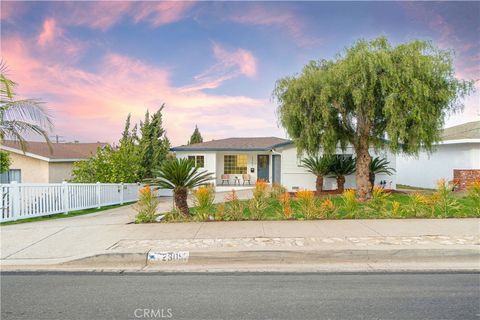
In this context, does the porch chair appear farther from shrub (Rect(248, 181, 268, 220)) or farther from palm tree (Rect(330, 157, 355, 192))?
shrub (Rect(248, 181, 268, 220))

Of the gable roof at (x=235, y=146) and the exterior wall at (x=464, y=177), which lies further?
the gable roof at (x=235, y=146)

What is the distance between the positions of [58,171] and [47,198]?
36.9 feet

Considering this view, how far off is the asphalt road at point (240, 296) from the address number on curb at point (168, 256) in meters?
0.69

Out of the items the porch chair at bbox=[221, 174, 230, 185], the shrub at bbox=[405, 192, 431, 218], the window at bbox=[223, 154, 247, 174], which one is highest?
the window at bbox=[223, 154, 247, 174]

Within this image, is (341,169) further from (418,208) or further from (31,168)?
(31,168)

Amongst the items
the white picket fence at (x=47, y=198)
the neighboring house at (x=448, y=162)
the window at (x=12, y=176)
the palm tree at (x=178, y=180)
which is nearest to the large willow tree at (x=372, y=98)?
the neighboring house at (x=448, y=162)

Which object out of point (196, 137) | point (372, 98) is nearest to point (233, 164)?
point (372, 98)

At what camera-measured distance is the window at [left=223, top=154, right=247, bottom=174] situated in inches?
948

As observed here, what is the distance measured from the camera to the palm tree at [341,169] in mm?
18516

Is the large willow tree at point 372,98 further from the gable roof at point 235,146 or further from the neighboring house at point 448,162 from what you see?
the gable roof at point 235,146

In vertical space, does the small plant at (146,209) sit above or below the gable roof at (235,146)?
below

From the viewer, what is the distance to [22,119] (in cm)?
1059

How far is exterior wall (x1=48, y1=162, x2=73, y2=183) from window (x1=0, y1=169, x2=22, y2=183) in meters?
1.83

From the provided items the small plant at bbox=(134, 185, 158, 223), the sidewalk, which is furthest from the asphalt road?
the small plant at bbox=(134, 185, 158, 223)
